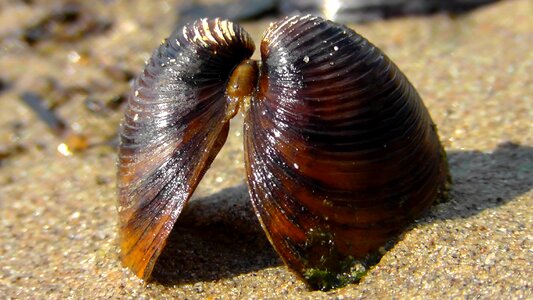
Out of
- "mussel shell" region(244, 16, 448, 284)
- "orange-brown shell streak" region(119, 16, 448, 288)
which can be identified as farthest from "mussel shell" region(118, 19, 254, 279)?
"mussel shell" region(244, 16, 448, 284)

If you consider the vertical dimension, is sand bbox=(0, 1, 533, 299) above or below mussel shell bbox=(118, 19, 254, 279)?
below

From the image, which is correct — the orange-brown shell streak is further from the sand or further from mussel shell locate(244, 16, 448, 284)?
the sand

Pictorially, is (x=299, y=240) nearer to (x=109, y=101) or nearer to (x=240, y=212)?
(x=240, y=212)

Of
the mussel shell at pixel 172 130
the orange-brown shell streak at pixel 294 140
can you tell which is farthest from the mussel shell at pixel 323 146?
the mussel shell at pixel 172 130

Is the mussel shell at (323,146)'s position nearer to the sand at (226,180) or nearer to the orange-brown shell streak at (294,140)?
the orange-brown shell streak at (294,140)

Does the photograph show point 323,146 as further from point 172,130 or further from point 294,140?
point 172,130

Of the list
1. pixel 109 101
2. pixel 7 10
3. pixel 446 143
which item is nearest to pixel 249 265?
pixel 446 143
